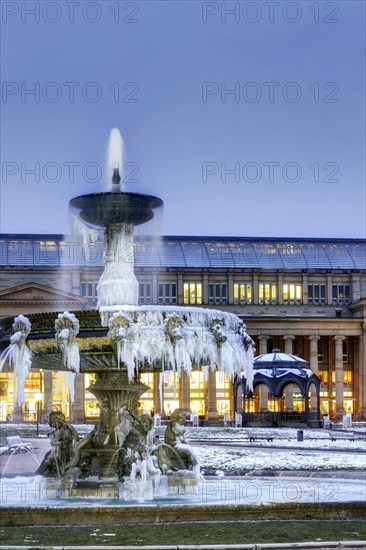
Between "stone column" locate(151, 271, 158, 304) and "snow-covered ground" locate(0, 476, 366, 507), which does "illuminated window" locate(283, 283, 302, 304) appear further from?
"snow-covered ground" locate(0, 476, 366, 507)

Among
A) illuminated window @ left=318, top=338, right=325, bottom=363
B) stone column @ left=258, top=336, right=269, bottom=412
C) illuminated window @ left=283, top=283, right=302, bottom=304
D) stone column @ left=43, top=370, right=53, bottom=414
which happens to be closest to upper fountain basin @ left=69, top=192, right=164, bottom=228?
stone column @ left=43, top=370, right=53, bottom=414

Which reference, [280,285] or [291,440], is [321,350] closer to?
[280,285]

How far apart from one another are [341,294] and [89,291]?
104 ft

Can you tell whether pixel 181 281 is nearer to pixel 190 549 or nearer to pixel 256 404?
pixel 256 404

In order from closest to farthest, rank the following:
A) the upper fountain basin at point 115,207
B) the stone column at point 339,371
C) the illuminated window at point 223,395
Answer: the upper fountain basin at point 115,207, the stone column at point 339,371, the illuminated window at point 223,395

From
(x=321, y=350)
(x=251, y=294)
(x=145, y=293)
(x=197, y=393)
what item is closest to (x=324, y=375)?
(x=321, y=350)

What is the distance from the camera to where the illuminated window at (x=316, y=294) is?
4747 inches

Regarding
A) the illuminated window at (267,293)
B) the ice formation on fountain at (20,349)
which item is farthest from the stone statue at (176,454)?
the illuminated window at (267,293)

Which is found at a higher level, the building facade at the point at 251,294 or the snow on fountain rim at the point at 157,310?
the building facade at the point at 251,294

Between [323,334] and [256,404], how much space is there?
444 inches

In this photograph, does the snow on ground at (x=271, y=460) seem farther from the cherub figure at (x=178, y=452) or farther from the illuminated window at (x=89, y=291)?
the illuminated window at (x=89, y=291)

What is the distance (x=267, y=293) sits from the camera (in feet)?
392

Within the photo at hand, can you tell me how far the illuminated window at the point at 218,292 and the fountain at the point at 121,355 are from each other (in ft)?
322

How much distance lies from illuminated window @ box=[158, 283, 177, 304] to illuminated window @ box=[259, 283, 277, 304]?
1072cm
